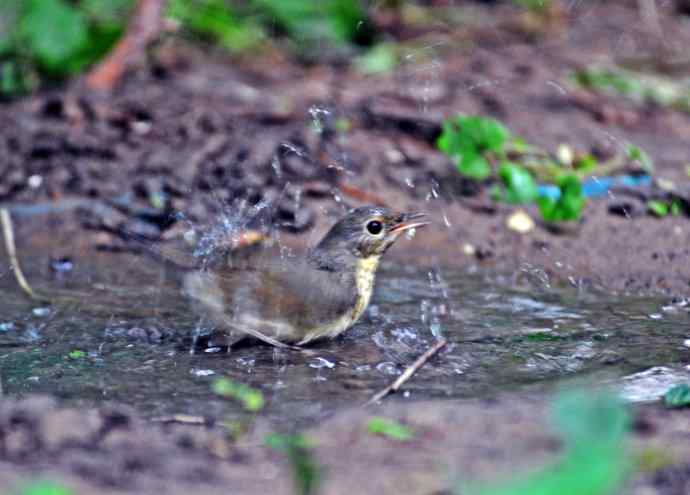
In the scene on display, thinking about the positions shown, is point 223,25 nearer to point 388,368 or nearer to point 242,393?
point 388,368

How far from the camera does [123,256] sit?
669 centimetres

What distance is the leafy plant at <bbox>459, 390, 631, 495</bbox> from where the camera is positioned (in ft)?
8.45

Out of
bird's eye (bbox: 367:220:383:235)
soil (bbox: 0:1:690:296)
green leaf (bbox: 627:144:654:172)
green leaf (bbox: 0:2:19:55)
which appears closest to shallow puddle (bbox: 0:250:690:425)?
bird's eye (bbox: 367:220:383:235)

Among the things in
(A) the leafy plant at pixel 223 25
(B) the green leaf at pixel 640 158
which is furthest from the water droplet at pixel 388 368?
(A) the leafy plant at pixel 223 25

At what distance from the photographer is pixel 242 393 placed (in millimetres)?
4395

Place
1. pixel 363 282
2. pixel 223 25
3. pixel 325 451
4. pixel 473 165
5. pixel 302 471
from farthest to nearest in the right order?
pixel 223 25, pixel 473 165, pixel 363 282, pixel 325 451, pixel 302 471

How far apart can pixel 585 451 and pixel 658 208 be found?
4796 mm

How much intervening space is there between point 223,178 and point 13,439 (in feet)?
12.1

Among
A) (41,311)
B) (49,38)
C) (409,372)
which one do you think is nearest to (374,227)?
(409,372)

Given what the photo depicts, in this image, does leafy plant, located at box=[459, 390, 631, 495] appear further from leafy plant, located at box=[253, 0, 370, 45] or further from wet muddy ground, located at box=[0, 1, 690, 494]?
leafy plant, located at box=[253, 0, 370, 45]

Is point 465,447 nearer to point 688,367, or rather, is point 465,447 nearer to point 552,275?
point 688,367

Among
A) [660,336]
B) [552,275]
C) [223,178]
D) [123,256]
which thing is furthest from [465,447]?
[223,178]

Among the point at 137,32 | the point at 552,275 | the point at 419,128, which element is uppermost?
the point at 137,32

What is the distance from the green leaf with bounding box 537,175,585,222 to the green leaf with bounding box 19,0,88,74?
3.62 m
